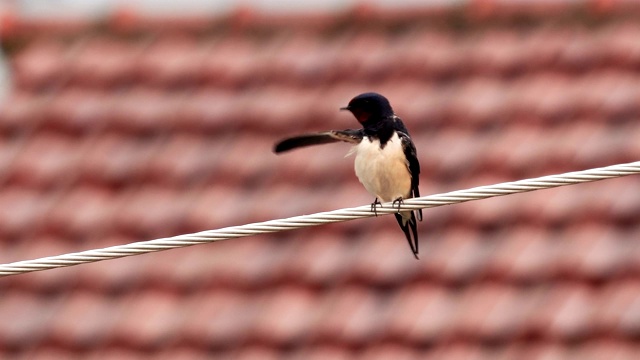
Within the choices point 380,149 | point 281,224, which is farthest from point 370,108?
point 281,224

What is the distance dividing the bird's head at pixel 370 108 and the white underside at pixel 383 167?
0.08 m

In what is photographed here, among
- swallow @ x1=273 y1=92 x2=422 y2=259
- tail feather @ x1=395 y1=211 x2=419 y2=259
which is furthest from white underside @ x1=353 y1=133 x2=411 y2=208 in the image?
tail feather @ x1=395 y1=211 x2=419 y2=259

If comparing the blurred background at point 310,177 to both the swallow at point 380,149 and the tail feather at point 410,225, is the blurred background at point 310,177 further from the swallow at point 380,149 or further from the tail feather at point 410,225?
the swallow at point 380,149

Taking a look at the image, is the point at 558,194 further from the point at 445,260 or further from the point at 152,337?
the point at 152,337

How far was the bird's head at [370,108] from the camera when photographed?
14.9 ft

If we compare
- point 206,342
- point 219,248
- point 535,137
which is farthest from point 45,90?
point 535,137

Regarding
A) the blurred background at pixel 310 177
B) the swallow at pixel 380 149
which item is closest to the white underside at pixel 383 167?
the swallow at pixel 380 149

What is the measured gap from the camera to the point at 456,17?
664 centimetres

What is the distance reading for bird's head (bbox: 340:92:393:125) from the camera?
4.53m

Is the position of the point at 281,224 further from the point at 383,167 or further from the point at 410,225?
the point at 410,225

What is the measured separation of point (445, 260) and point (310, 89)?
1.36m

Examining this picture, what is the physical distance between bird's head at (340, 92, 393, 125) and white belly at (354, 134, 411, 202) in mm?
77

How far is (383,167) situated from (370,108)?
0.64 feet

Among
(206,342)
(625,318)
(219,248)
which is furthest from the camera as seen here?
(219,248)
